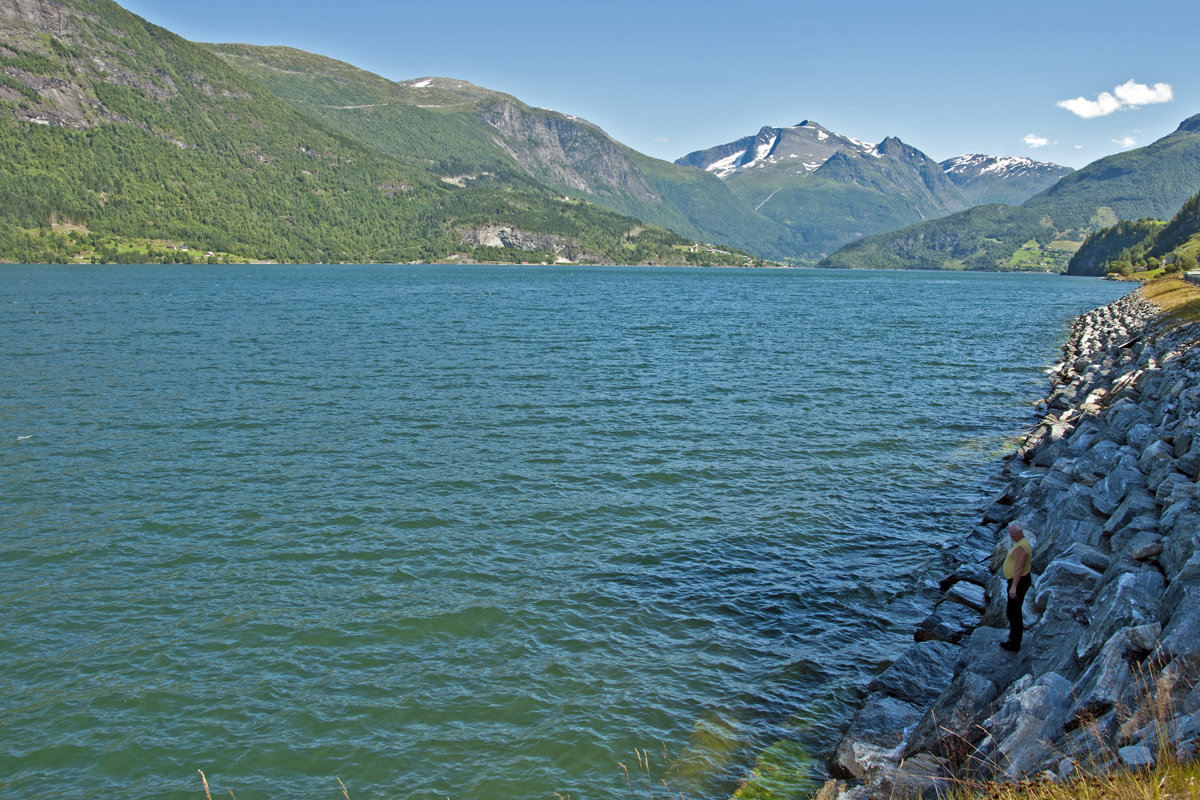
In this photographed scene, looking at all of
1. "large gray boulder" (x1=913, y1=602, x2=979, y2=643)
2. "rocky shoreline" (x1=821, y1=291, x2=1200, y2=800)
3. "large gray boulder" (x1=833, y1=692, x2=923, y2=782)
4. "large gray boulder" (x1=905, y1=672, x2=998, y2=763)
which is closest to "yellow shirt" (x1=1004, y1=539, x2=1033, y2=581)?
"rocky shoreline" (x1=821, y1=291, x2=1200, y2=800)

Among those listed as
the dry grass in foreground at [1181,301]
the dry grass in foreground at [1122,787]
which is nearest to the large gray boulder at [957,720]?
the dry grass in foreground at [1122,787]

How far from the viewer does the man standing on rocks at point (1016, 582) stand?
13.1 meters

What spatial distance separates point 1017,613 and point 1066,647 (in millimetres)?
1553

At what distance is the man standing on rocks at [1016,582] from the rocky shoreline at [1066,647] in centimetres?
23

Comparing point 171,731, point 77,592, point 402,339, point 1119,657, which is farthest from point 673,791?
point 402,339

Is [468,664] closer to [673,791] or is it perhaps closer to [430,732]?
[430,732]

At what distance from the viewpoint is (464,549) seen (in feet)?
68.2

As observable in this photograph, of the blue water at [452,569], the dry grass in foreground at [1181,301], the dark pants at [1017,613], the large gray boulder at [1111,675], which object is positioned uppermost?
the dry grass in foreground at [1181,301]

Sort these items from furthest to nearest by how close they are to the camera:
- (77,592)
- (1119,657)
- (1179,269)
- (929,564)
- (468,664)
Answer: (1179,269), (929,564), (77,592), (468,664), (1119,657)

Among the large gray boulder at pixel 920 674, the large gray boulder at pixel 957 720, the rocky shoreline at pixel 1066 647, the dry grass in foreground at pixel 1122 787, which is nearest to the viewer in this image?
the dry grass in foreground at pixel 1122 787

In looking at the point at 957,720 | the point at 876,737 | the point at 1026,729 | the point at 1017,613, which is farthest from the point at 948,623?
the point at 1026,729

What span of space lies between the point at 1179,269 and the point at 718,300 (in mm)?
76816

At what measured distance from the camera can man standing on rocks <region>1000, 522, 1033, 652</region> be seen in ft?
43.1

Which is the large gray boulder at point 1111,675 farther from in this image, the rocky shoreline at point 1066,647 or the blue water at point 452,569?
the blue water at point 452,569
